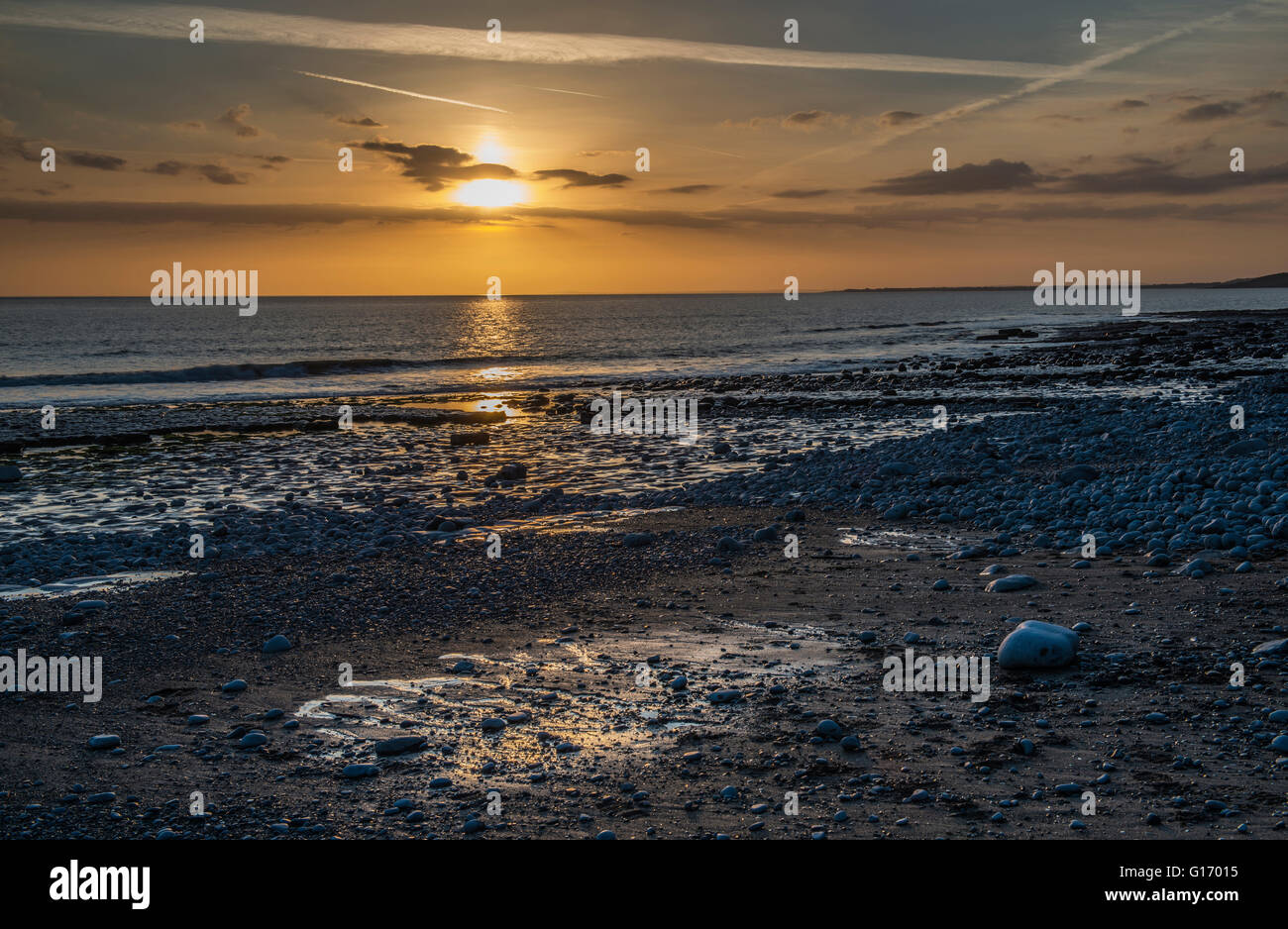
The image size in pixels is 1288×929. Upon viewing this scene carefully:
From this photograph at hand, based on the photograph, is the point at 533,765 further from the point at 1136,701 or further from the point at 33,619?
the point at 33,619

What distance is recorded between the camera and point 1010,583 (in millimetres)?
10086

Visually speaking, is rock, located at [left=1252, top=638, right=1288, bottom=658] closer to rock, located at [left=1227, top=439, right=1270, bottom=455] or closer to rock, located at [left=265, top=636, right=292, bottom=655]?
rock, located at [left=265, top=636, right=292, bottom=655]

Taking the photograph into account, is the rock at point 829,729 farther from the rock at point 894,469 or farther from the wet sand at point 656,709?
the rock at point 894,469

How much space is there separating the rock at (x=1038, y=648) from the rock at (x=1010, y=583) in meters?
2.16

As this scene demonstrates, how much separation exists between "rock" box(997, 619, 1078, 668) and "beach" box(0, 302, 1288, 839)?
0.28 feet

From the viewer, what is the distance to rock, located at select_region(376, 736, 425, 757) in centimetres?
662

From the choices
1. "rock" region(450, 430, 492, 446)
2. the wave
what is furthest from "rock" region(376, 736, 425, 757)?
the wave

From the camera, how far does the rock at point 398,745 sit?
662 centimetres

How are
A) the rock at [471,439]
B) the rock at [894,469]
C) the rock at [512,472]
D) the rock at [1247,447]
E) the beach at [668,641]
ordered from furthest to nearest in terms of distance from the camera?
the rock at [471,439] < the rock at [512,472] < the rock at [894,469] < the rock at [1247,447] < the beach at [668,641]

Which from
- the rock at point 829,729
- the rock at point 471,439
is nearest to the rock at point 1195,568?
the rock at point 829,729

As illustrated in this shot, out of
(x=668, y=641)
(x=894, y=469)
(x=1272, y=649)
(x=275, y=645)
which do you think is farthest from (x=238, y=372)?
(x=1272, y=649)

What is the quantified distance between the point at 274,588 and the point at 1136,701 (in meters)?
9.26

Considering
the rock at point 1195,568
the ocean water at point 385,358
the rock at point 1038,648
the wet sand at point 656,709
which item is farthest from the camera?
the ocean water at point 385,358

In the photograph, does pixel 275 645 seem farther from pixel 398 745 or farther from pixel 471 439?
pixel 471 439
